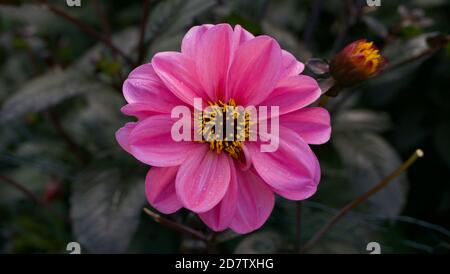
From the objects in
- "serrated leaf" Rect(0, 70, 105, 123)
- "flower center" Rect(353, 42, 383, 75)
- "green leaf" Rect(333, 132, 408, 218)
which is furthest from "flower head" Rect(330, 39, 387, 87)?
"serrated leaf" Rect(0, 70, 105, 123)

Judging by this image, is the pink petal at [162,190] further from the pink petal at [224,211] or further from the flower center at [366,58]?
the flower center at [366,58]

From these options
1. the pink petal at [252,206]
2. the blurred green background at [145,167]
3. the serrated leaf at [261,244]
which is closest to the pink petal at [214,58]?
the pink petal at [252,206]

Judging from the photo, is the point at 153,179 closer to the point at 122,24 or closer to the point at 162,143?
the point at 162,143

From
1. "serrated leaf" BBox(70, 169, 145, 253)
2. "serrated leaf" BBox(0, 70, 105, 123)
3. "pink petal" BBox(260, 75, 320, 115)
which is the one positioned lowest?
"serrated leaf" BBox(70, 169, 145, 253)

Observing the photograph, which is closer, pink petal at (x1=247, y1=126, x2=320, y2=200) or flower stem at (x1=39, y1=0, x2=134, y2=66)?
pink petal at (x1=247, y1=126, x2=320, y2=200)

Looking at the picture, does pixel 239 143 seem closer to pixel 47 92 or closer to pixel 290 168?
pixel 290 168

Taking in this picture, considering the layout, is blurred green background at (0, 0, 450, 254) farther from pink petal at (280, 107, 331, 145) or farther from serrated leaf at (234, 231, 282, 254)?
pink petal at (280, 107, 331, 145)
